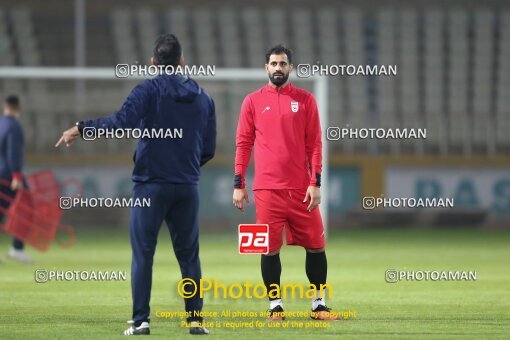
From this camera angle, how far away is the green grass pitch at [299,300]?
8.32 m

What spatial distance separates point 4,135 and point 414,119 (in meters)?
12.8

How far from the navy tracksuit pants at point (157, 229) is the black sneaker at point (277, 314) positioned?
0.93 meters

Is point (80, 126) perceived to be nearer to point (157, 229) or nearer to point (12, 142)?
point (157, 229)

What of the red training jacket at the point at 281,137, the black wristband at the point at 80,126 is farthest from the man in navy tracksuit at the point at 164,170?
the red training jacket at the point at 281,137

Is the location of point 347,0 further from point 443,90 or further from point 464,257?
point 464,257

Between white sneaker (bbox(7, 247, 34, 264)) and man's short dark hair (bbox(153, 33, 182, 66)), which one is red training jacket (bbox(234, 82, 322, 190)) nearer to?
man's short dark hair (bbox(153, 33, 182, 66))

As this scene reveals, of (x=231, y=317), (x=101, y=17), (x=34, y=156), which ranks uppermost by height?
(x=101, y=17)

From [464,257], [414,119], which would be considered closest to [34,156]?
[414,119]

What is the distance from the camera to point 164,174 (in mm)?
7793

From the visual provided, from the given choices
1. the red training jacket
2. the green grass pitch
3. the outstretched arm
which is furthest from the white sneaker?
the outstretched arm

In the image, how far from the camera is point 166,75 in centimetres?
784

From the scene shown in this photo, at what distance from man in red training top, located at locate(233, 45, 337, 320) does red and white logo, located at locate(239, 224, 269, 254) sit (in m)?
0.05

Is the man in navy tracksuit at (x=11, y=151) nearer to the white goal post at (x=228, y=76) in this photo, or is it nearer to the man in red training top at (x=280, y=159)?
the white goal post at (x=228, y=76)

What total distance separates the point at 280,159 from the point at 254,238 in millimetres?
617
